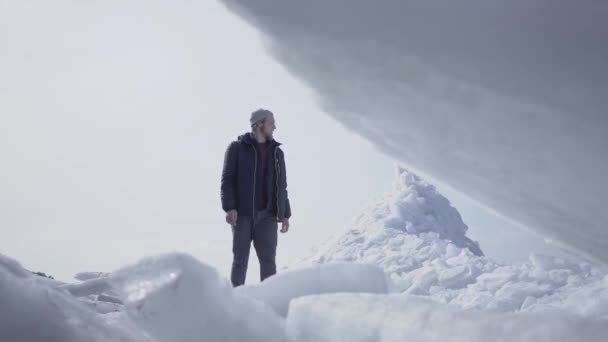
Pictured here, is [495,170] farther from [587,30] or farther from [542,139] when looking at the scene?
[587,30]

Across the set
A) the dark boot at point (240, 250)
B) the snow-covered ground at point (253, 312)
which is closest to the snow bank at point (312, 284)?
the snow-covered ground at point (253, 312)

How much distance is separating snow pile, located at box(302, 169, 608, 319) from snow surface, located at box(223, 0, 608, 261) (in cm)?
67

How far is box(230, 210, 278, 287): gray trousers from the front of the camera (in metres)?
3.17

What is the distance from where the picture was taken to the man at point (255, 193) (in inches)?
125

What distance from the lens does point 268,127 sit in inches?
128

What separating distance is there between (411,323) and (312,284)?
56cm

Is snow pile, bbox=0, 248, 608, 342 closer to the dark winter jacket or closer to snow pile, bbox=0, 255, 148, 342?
snow pile, bbox=0, 255, 148, 342

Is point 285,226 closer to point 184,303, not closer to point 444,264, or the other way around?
point 184,303

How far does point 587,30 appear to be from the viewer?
1.73 m

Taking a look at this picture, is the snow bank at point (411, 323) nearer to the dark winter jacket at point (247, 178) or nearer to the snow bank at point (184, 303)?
the snow bank at point (184, 303)

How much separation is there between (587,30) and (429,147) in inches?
68.1

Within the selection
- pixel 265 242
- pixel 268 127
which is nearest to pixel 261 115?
pixel 268 127

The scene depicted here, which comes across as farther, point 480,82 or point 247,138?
point 247,138

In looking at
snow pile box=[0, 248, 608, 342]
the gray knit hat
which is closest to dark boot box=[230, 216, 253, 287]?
the gray knit hat
